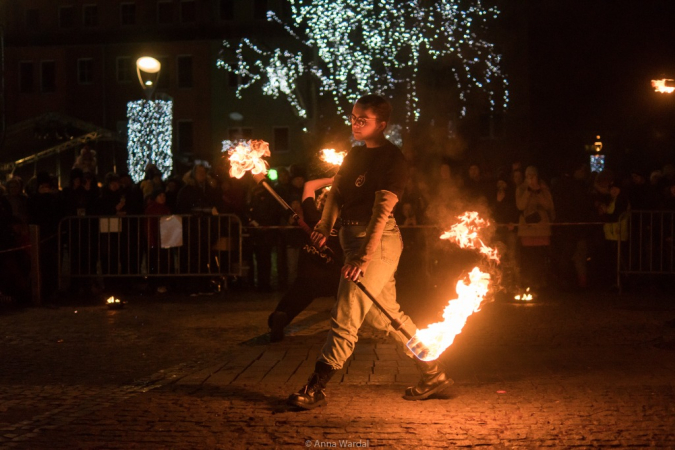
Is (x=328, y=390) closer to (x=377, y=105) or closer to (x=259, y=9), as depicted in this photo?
(x=377, y=105)

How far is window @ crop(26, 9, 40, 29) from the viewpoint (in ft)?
174

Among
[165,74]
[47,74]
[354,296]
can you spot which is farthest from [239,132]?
[354,296]

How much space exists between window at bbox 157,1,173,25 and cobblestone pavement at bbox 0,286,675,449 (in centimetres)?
4263

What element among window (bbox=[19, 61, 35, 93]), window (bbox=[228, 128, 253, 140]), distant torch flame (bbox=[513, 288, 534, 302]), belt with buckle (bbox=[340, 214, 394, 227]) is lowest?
distant torch flame (bbox=[513, 288, 534, 302])

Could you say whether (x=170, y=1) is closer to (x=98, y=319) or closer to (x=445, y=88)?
(x=445, y=88)

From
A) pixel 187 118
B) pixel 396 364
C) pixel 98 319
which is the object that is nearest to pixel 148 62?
pixel 98 319

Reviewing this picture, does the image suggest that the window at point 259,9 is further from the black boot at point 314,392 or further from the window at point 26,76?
the black boot at point 314,392

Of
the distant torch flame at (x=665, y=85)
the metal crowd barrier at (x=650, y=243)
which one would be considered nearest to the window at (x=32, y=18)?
the metal crowd barrier at (x=650, y=243)

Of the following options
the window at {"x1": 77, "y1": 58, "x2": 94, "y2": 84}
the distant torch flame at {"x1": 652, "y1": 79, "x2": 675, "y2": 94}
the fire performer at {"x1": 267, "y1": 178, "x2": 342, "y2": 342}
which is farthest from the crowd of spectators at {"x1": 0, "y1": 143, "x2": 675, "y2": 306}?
the window at {"x1": 77, "y1": 58, "x2": 94, "y2": 84}

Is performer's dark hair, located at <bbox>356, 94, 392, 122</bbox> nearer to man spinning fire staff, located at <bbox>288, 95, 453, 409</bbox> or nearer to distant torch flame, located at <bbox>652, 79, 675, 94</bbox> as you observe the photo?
man spinning fire staff, located at <bbox>288, 95, 453, 409</bbox>

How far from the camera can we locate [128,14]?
51.7m

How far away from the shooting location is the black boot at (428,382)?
6238 millimetres

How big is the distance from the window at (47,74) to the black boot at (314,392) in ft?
159

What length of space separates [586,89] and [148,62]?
20.2 meters
